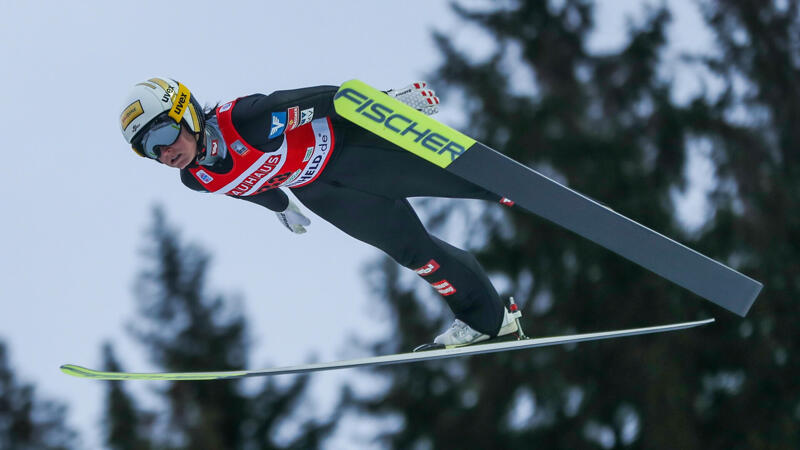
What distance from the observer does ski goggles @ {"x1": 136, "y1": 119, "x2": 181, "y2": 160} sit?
351 centimetres

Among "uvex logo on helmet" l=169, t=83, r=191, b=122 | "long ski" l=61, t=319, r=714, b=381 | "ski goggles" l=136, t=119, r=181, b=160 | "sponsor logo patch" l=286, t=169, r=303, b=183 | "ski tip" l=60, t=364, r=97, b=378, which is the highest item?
"uvex logo on helmet" l=169, t=83, r=191, b=122

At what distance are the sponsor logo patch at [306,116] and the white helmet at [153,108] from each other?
0.41 m

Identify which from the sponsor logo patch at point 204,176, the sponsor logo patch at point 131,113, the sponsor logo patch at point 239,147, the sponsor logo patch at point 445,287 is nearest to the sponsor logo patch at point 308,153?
the sponsor logo patch at point 239,147

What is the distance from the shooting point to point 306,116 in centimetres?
366

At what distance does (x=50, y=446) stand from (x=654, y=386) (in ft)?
25.0

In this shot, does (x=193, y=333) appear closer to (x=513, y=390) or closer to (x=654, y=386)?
(x=513, y=390)

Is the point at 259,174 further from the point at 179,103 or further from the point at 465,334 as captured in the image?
the point at 465,334

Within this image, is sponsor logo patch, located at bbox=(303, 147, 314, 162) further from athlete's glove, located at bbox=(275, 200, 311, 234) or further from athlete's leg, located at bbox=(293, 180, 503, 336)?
athlete's glove, located at bbox=(275, 200, 311, 234)

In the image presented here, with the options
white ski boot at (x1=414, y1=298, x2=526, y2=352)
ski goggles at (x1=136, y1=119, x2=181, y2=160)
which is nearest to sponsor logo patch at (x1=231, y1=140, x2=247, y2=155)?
ski goggles at (x1=136, y1=119, x2=181, y2=160)

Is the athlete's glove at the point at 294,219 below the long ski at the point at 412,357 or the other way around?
the other way around

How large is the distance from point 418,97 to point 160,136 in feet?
3.66

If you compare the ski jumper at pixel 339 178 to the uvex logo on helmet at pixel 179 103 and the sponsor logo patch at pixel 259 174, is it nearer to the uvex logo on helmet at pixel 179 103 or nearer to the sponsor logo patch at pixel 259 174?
the sponsor logo patch at pixel 259 174

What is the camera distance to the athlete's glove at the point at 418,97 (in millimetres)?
3877

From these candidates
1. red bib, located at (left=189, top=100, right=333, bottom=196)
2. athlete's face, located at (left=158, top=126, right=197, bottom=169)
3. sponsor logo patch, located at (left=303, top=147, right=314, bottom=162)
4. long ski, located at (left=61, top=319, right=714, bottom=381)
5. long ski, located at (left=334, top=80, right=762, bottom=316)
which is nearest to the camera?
long ski, located at (left=334, top=80, right=762, bottom=316)
